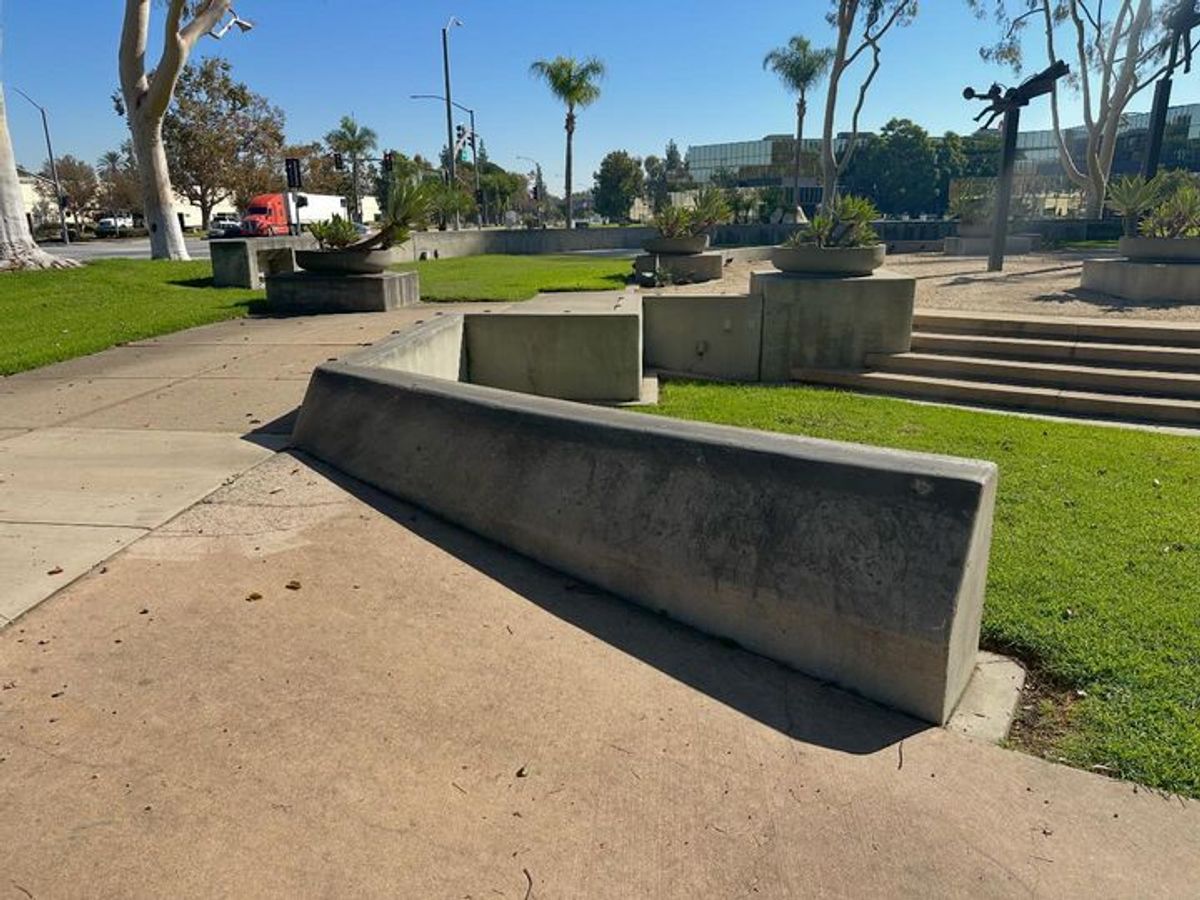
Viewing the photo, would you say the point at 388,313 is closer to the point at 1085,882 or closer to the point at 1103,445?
the point at 1103,445

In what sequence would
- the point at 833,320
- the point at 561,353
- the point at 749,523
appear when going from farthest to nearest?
the point at 833,320, the point at 561,353, the point at 749,523

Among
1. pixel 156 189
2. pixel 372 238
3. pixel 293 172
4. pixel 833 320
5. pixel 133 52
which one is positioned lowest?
pixel 833 320

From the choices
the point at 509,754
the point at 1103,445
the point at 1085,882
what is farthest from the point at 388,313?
the point at 1085,882

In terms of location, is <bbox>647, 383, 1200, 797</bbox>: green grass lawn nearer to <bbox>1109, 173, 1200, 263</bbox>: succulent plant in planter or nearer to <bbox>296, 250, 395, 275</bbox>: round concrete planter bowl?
<bbox>1109, 173, 1200, 263</bbox>: succulent plant in planter

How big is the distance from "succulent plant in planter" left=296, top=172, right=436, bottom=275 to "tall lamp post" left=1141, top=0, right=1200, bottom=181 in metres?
29.2

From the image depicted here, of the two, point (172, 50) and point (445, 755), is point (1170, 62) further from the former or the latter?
point (445, 755)

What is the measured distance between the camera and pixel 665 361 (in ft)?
35.1

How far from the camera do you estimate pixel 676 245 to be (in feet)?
62.7

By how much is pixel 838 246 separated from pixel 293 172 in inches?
558

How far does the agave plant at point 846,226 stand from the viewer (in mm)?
10883

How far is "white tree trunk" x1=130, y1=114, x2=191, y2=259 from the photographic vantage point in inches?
748

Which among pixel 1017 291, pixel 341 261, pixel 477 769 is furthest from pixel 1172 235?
pixel 477 769

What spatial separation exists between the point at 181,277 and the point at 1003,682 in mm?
18167

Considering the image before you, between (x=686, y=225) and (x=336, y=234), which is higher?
(x=686, y=225)
